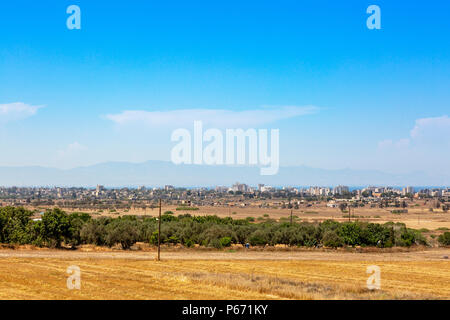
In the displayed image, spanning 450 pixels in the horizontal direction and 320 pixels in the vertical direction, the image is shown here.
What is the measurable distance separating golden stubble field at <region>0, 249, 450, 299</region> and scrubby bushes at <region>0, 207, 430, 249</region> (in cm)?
418

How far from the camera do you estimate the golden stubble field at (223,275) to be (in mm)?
24250

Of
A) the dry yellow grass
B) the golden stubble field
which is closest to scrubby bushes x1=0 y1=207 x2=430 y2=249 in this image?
the golden stubble field

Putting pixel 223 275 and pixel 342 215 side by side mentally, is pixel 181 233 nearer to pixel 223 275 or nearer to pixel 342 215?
pixel 223 275

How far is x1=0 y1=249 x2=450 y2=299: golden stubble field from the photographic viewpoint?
2425 cm

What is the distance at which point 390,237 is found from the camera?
57.8m

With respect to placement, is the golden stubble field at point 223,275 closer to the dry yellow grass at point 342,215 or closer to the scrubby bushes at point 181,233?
the scrubby bushes at point 181,233

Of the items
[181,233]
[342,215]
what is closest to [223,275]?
[181,233]

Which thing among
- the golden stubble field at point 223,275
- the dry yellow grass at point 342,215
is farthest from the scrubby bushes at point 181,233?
the dry yellow grass at point 342,215

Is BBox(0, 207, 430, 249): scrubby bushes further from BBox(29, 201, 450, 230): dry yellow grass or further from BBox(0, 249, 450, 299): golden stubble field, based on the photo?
BBox(29, 201, 450, 230): dry yellow grass

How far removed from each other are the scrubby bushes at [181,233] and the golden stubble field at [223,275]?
418cm

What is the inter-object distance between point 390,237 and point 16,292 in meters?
46.1
